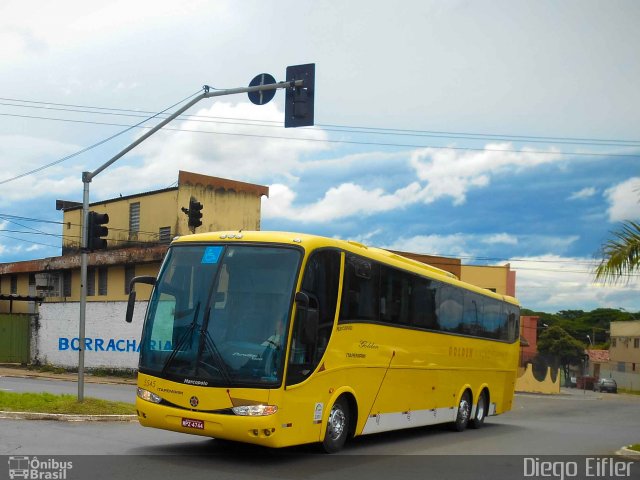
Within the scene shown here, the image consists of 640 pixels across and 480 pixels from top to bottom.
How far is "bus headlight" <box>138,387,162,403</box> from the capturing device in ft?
38.7

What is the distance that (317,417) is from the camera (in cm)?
1210

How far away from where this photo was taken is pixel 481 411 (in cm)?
2092

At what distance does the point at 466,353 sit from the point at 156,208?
28.1 m

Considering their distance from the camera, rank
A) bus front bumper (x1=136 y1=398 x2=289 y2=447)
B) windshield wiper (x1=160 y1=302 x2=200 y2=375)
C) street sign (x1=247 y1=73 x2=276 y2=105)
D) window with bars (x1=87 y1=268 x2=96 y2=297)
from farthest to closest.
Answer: window with bars (x1=87 y1=268 x2=96 y2=297) < street sign (x1=247 y1=73 x2=276 y2=105) < windshield wiper (x1=160 y1=302 x2=200 y2=375) < bus front bumper (x1=136 y1=398 x2=289 y2=447)

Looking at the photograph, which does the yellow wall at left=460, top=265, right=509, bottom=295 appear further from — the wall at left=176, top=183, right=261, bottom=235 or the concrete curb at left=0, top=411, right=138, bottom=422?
the concrete curb at left=0, top=411, right=138, bottom=422

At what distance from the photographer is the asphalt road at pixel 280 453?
10852mm

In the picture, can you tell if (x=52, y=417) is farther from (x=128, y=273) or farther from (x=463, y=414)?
(x=128, y=273)

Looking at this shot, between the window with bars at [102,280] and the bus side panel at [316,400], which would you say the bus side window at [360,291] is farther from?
the window with bars at [102,280]

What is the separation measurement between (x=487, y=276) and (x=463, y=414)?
4916cm

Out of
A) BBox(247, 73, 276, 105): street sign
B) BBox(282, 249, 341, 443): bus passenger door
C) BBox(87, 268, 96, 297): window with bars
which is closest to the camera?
BBox(282, 249, 341, 443): bus passenger door

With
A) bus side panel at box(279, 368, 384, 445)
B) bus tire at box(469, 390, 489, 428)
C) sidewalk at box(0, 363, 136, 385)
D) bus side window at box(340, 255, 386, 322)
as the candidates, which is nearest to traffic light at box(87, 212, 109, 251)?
bus side window at box(340, 255, 386, 322)

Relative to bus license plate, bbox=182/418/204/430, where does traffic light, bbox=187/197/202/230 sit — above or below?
above

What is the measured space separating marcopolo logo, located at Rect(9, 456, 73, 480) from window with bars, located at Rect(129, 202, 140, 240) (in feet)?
116

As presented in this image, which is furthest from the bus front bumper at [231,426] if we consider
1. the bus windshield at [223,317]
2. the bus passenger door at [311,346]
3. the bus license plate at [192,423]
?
the bus windshield at [223,317]
